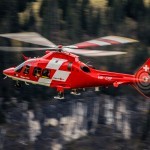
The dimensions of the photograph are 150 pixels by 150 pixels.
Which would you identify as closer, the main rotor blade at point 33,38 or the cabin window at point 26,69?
the main rotor blade at point 33,38

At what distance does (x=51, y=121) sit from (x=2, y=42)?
61.9 ft

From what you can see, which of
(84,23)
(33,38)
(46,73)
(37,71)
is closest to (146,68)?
(46,73)

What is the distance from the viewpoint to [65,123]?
388 feet

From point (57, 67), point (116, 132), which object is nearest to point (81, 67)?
point (57, 67)

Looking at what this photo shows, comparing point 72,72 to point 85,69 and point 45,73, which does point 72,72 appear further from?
point 45,73

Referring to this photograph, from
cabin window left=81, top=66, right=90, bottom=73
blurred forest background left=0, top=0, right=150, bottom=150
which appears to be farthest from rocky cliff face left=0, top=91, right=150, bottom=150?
cabin window left=81, top=66, right=90, bottom=73

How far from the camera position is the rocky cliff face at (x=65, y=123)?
379 feet

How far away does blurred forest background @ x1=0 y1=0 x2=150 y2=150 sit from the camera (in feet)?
390

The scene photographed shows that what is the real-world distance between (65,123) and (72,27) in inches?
1048

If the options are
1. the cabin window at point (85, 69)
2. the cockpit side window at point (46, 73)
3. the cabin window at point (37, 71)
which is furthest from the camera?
the cabin window at point (37, 71)

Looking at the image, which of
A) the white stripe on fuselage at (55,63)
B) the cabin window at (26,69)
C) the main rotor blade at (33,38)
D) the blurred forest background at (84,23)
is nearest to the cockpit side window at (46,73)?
the white stripe on fuselage at (55,63)

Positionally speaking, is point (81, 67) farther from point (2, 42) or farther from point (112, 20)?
point (112, 20)

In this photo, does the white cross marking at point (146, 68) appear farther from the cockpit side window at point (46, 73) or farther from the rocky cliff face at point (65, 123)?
the rocky cliff face at point (65, 123)

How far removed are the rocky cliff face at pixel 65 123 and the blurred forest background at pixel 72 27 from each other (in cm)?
80
